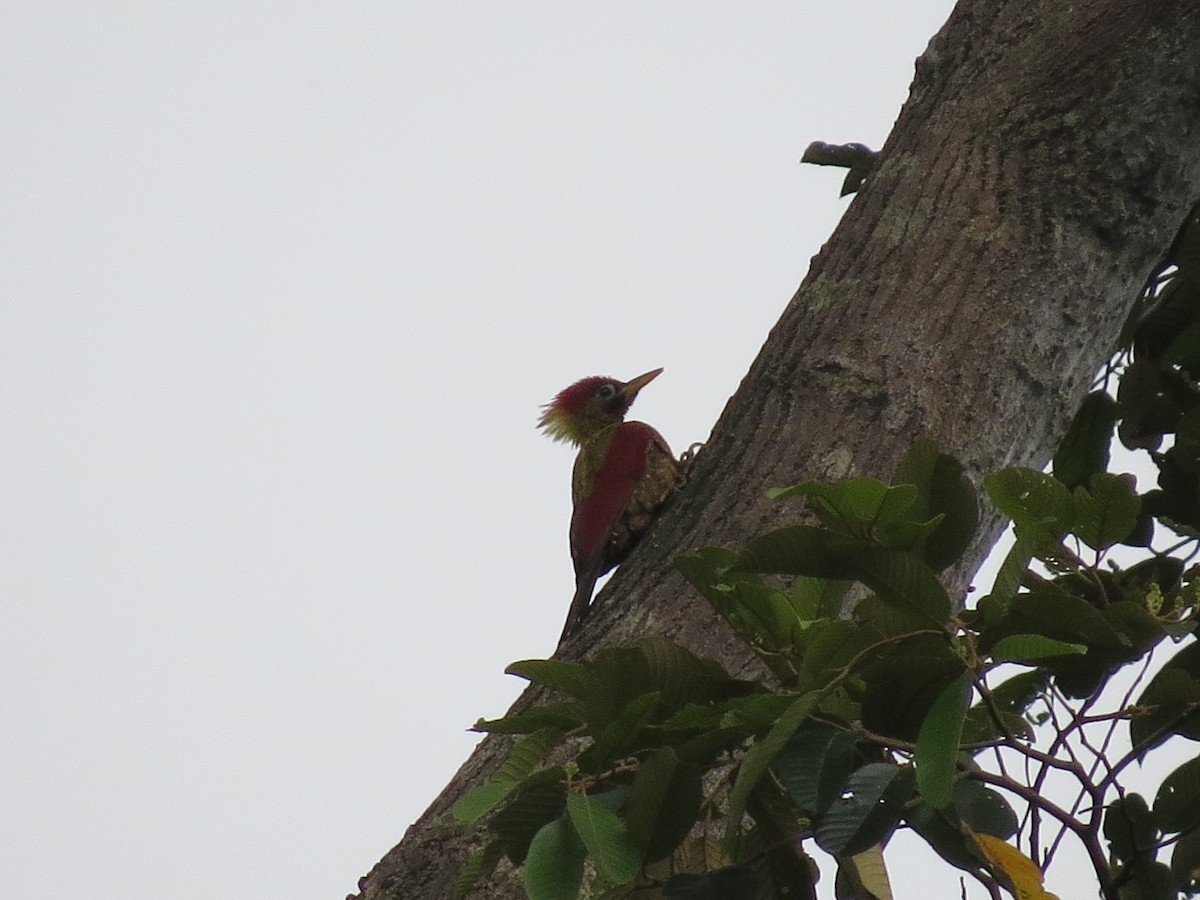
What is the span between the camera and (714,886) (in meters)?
1.48

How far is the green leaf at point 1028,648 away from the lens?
1318 millimetres

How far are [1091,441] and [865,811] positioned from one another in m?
1.65

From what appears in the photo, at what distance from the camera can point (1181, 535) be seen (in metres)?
2.72

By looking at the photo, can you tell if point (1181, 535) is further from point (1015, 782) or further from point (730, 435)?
point (1015, 782)

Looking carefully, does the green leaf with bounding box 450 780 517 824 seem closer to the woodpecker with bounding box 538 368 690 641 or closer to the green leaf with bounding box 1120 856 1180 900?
the green leaf with bounding box 1120 856 1180 900

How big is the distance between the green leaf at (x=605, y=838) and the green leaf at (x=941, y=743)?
1.01 feet

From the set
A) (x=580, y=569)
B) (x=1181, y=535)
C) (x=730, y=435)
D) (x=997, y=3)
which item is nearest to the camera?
(x=730, y=435)

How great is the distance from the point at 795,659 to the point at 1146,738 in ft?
1.51

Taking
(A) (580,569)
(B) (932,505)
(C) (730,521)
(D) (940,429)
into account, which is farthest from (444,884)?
(A) (580,569)

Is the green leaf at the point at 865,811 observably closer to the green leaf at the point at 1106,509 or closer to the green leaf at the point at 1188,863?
the green leaf at the point at 1106,509

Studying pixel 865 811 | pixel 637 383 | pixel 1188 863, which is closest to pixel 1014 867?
pixel 865 811

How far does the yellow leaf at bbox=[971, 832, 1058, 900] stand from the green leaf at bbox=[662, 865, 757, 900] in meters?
0.26

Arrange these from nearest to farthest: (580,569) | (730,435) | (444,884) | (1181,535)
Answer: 1. (444,884)
2. (730,435)
3. (1181,535)
4. (580,569)

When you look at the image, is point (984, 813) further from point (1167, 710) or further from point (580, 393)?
point (580, 393)
